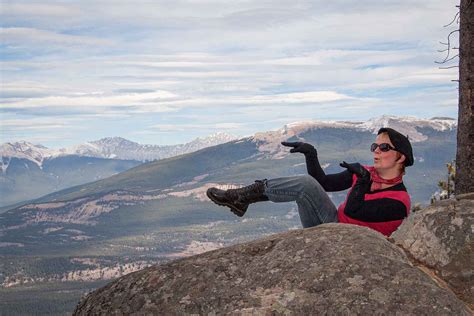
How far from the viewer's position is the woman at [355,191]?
12203 mm

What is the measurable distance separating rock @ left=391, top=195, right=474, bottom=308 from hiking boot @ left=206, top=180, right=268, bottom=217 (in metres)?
3.09

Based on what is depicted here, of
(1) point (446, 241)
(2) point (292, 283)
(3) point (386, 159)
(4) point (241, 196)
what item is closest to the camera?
(2) point (292, 283)

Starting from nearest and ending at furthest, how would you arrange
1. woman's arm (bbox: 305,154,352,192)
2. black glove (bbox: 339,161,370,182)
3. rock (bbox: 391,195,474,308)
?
rock (bbox: 391,195,474,308) → black glove (bbox: 339,161,370,182) → woman's arm (bbox: 305,154,352,192)

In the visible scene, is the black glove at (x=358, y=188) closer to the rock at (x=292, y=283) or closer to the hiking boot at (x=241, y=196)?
the rock at (x=292, y=283)

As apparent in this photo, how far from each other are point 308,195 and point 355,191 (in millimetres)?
1060

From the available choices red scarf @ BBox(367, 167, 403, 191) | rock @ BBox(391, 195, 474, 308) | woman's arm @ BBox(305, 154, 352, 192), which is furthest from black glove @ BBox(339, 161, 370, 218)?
woman's arm @ BBox(305, 154, 352, 192)

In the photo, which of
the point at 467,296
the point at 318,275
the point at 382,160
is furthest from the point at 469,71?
the point at 318,275

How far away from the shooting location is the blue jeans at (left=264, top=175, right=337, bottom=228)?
1290cm

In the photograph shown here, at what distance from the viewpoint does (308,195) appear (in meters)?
12.9

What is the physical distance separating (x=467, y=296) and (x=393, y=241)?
5.87 feet

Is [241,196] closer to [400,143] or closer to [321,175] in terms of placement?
[321,175]

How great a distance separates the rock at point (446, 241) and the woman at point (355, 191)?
1.62 ft

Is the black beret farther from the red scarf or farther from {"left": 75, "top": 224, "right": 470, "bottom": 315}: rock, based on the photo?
{"left": 75, "top": 224, "right": 470, "bottom": 315}: rock

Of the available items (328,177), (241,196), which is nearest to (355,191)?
(328,177)
